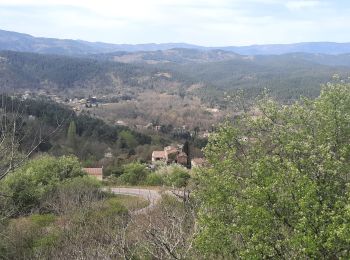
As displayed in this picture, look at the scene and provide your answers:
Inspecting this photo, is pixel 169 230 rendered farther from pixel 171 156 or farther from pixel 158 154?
pixel 158 154

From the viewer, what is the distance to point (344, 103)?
15859 millimetres

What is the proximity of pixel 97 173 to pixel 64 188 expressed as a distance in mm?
27979

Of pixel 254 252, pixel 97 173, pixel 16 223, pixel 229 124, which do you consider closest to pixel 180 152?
pixel 97 173

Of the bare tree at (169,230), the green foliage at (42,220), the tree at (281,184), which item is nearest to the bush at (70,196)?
the green foliage at (42,220)

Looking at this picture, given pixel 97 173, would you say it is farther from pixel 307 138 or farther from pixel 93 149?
pixel 307 138

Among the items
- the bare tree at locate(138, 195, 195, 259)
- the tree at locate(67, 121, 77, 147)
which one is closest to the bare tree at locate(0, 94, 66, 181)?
the bare tree at locate(138, 195, 195, 259)

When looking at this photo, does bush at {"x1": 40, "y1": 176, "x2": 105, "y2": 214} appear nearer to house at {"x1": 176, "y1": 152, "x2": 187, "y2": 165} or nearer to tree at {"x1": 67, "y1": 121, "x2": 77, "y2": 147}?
house at {"x1": 176, "y1": 152, "x2": 187, "y2": 165}

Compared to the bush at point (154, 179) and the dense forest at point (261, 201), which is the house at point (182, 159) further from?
the dense forest at point (261, 201)

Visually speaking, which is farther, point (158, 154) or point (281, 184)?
point (158, 154)

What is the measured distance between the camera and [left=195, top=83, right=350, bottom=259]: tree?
11.4m

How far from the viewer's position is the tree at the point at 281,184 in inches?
449

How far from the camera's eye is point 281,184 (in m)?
12.5

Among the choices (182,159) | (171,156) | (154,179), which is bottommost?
(171,156)

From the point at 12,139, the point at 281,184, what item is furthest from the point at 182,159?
the point at 12,139
